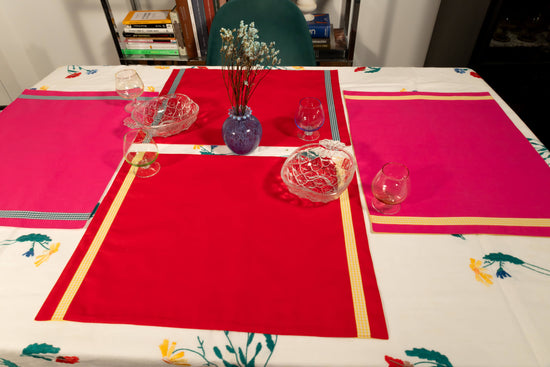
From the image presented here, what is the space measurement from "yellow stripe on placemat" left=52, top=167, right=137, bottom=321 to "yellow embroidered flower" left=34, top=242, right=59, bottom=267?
3.1 inches

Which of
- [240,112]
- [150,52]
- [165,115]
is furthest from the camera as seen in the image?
[150,52]

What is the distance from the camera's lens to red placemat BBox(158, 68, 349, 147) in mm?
1047

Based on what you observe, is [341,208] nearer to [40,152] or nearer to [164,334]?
[164,334]

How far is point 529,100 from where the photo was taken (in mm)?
2211

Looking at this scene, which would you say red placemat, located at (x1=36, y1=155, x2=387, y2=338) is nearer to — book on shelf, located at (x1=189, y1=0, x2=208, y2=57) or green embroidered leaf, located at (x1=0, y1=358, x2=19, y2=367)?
green embroidered leaf, located at (x1=0, y1=358, x2=19, y2=367)

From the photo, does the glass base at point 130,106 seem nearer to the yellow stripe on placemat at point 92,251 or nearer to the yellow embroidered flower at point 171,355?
the yellow stripe on placemat at point 92,251

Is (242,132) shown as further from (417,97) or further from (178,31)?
(178,31)

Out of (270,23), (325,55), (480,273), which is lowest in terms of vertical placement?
(325,55)

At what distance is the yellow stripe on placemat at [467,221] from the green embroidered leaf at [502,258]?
0.08 m

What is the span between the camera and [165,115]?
113 centimetres

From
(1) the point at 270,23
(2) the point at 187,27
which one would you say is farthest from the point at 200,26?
(1) the point at 270,23

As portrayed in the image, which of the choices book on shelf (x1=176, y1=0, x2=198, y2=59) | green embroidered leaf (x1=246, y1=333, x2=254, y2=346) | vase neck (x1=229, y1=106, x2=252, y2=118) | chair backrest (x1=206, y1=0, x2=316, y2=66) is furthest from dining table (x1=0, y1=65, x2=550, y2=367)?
book on shelf (x1=176, y1=0, x2=198, y2=59)

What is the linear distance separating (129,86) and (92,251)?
24.5 inches

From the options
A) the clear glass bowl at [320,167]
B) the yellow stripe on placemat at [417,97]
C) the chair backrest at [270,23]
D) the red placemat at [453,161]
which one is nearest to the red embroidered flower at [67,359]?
the clear glass bowl at [320,167]
